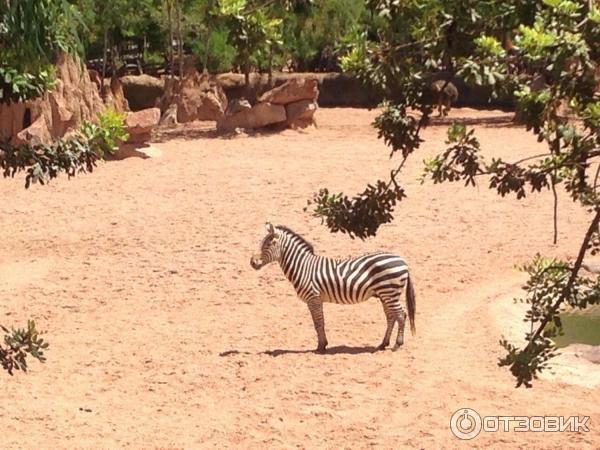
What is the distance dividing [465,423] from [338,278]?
2358 millimetres

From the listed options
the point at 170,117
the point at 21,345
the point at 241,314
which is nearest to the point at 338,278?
the point at 241,314

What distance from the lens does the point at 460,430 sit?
814cm

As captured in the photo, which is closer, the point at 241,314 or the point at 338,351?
the point at 338,351

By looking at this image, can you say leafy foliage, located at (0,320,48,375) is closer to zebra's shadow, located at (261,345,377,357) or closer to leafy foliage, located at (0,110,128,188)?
leafy foliage, located at (0,110,128,188)

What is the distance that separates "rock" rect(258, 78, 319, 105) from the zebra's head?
1121cm

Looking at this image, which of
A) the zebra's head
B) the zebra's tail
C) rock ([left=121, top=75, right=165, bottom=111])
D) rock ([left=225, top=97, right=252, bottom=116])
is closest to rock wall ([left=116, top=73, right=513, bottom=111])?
rock ([left=121, top=75, right=165, bottom=111])

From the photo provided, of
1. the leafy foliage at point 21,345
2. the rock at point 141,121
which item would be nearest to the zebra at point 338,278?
the leafy foliage at point 21,345

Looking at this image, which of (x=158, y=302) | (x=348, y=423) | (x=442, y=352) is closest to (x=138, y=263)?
(x=158, y=302)

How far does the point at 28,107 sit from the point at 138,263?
6.73 meters

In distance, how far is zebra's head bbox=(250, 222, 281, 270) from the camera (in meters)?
10.5

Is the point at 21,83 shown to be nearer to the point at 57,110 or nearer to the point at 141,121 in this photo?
the point at 141,121

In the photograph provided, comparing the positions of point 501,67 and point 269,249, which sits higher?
point 501,67

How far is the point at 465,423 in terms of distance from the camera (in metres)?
8.24

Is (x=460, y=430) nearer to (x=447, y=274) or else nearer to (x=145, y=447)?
(x=145, y=447)
